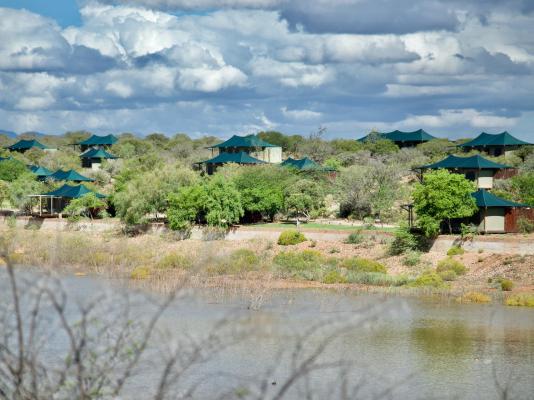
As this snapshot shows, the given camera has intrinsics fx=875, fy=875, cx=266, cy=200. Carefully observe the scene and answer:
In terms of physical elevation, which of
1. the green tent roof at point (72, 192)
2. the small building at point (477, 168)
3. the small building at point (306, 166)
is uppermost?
the small building at point (306, 166)

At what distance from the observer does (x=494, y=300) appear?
131 ft

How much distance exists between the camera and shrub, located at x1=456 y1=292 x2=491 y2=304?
39469mm

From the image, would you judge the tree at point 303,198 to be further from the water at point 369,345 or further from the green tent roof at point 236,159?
the water at point 369,345

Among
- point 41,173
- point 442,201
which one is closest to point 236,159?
point 41,173

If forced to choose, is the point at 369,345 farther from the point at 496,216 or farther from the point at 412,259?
the point at 496,216

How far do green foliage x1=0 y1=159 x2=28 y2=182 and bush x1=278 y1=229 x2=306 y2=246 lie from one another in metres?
38.9

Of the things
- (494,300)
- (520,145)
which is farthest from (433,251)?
(520,145)

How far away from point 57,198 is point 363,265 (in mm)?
32943

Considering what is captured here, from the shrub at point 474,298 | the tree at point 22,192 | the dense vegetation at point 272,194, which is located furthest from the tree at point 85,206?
the shrub at point 474,298

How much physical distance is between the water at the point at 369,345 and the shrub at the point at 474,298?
51.4 inches

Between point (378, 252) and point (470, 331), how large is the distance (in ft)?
60.4

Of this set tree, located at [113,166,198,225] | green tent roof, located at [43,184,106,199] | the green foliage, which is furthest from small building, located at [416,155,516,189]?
the green foliage

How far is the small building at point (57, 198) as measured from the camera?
6812 centimetres

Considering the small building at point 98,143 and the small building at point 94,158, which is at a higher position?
the small building at point 98,143
